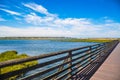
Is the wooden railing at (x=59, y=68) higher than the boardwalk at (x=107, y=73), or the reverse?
the wooden railing at (x=59, y=68)

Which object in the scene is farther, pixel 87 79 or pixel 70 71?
pixel 87 79

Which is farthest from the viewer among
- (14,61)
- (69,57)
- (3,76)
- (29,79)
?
(69,57)

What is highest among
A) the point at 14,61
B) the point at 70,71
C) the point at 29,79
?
the point at 14,61

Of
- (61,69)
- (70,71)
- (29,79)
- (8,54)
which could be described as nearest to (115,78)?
(70,71)

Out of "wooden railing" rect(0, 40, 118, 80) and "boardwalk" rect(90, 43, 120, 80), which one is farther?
"boardwalk" rect(90, 43, 120, 80)

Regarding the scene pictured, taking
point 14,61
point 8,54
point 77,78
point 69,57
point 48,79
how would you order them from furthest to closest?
1. point 8,54
2. point 77,78
3. point 69,57
4. point 48,79
5. point 14,61

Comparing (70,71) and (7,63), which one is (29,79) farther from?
(70,71)

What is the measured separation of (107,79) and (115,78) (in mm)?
361

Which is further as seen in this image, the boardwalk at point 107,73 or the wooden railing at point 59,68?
the boardwalk at point 107,73

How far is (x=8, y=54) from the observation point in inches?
1040

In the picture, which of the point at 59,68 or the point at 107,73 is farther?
the point at 107,73

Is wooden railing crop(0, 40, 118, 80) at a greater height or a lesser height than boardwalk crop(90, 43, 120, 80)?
greater

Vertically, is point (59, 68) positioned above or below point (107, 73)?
above

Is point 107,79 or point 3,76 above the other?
point 3,76
